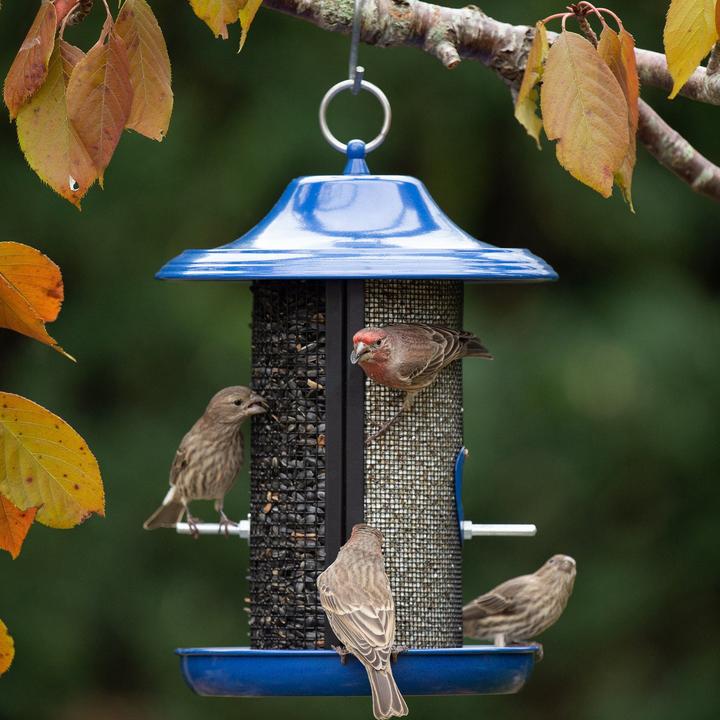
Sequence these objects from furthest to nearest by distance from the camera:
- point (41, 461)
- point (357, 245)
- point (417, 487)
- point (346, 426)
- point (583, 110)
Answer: point (417, 487) → point (346, 426) → point (357, 245) → point (583, 110) → point (41, 461)

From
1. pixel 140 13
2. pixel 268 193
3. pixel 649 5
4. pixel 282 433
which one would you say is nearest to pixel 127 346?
pixel 268 193

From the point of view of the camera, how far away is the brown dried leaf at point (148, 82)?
3.13m

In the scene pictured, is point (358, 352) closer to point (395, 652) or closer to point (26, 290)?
point (395, 652)

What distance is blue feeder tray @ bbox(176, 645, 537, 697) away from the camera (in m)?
4.31

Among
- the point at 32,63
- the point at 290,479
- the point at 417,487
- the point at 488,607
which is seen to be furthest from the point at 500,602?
the point at 32,63

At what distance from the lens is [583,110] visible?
125 inches

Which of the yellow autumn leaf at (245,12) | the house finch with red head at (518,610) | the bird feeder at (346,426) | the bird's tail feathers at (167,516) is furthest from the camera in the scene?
the house finch with red head at (518,610)

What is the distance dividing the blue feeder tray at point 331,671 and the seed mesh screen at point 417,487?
36 cm

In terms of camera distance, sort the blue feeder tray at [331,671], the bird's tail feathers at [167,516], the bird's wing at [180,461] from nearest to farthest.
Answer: the blue feeder tray at [331,671]
the bird's wing at [180,461]
the bird's tail feathers at [167,516]

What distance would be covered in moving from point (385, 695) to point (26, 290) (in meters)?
1.72

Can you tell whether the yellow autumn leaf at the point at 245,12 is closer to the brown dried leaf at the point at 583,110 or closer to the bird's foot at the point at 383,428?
the brown dried leaf at the point at 583,110

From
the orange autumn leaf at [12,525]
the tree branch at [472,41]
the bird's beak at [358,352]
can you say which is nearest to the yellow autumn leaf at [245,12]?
the orange autumn leaf at [12,525]

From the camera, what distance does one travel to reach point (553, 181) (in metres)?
Result: 8.62

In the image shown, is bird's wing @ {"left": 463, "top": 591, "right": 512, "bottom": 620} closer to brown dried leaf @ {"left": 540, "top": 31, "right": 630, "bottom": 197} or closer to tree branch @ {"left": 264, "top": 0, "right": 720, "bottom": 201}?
tree branch @ {"left": 264, "top": 0, "right": 720, "bottom": 201}
